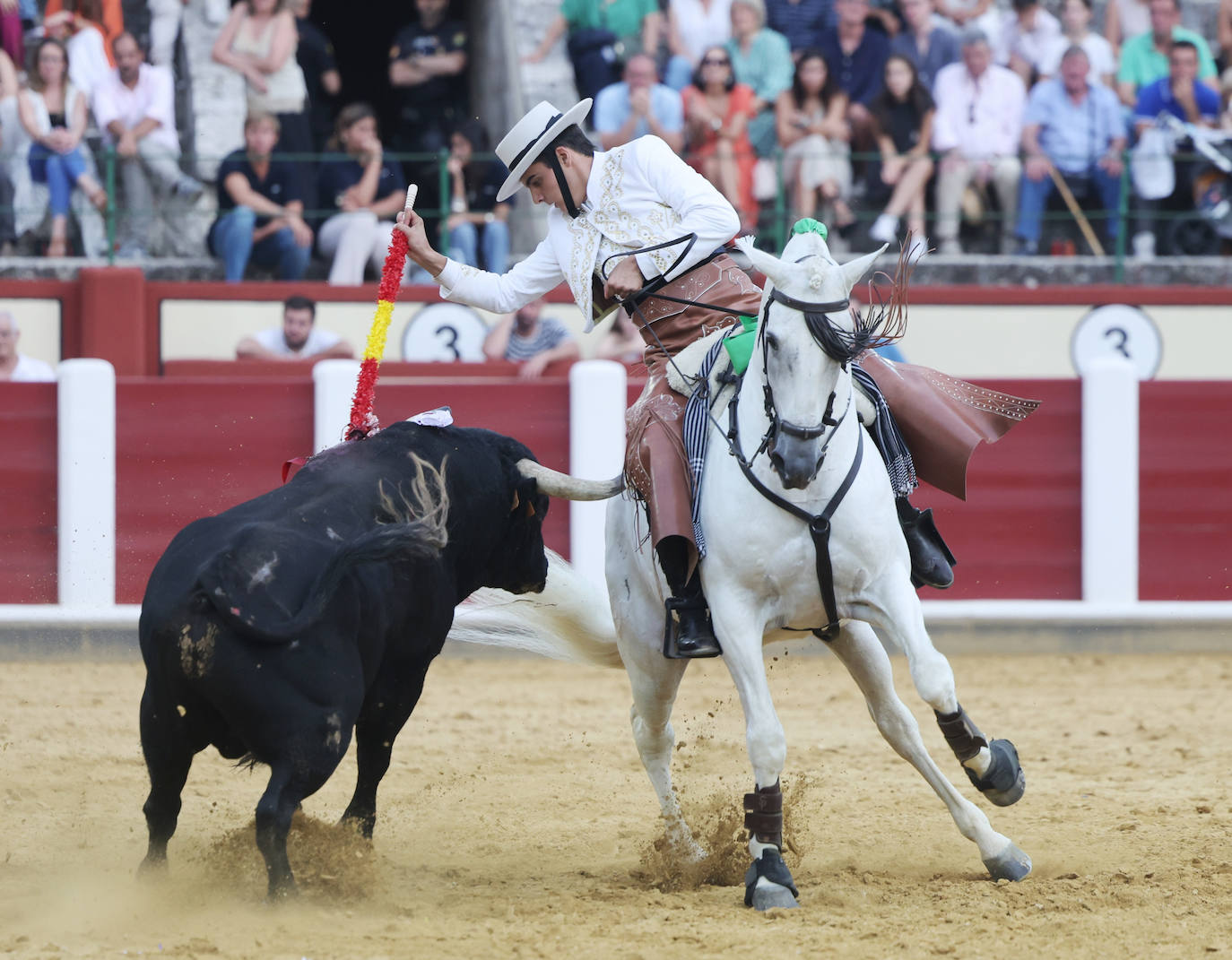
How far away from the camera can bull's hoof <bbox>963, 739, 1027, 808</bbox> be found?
14.8 feet

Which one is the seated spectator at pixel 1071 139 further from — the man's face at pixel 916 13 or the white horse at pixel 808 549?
the white horse at pixel 808 549

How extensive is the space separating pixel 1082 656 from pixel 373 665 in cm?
522

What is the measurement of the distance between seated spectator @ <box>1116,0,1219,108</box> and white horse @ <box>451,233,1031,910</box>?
26.4 ft

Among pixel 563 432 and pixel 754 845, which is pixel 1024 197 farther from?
pixel 754 845

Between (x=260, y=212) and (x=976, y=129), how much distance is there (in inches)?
177

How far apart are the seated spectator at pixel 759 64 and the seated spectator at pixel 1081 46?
1753 millimetres

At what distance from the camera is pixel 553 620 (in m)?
5.30

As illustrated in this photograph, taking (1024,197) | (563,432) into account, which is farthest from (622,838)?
(1024,197)

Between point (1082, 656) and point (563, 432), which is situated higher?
point (563, 432)

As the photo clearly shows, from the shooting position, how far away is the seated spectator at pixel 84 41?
10.5 m

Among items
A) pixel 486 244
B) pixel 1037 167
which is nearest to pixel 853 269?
pixel 486 244

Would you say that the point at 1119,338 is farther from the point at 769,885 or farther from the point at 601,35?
the point at 769,885

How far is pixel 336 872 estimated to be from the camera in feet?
14.2

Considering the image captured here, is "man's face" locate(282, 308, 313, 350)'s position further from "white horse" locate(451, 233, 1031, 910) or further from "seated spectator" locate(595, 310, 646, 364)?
"white horse" locate(451, 233, 1031, 910)
